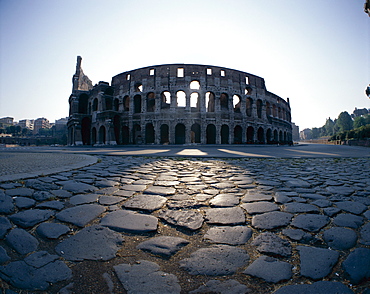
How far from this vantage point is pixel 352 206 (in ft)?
6.48

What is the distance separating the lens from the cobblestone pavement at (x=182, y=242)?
935 mm

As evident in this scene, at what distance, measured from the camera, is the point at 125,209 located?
6.17 ft

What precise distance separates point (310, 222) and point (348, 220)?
362 mm

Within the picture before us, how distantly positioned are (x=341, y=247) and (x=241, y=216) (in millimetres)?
736

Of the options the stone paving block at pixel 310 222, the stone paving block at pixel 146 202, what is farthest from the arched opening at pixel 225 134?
the stone paving block at pixel 310 222

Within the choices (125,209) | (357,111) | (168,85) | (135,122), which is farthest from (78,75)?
(357,111)

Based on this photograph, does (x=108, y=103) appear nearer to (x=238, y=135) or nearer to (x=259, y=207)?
(x=238, y=135)

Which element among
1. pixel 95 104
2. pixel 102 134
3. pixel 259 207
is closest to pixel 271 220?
pixel 259 207

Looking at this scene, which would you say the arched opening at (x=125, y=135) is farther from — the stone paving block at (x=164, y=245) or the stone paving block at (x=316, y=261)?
the stone paving block at (x=316, y=261)

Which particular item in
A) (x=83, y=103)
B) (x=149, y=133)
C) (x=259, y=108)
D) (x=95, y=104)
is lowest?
(x=149, y=133)

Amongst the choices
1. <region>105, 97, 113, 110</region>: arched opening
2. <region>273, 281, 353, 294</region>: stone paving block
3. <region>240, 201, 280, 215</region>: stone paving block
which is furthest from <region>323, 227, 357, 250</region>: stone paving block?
<region>105, 97, 113, 110</region>: arched opening

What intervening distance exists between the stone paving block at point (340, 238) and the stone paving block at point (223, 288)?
2.68 ft

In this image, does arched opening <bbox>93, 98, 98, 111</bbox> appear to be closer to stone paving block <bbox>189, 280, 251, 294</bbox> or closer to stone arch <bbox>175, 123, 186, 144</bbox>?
stone arch <bbox>175, 123, 186, 144</bbox>

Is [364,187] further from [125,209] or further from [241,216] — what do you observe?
[125,209]
